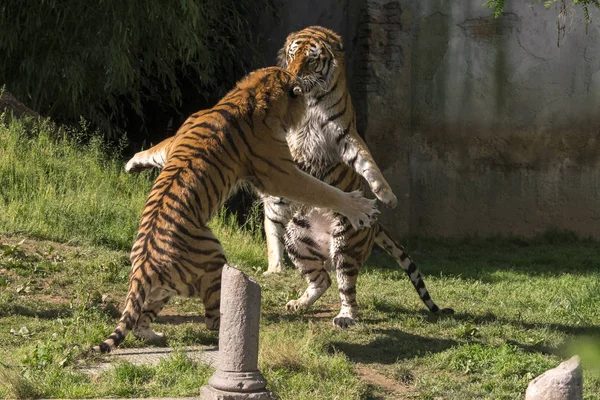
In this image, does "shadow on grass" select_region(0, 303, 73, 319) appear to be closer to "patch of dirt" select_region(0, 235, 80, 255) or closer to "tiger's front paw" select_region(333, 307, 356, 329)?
"patch of dirt" select_region(0, 235, 80, 255)

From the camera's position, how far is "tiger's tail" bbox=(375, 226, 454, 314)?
21.2 ft

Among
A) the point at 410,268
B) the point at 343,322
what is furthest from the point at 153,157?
the point at 410,268

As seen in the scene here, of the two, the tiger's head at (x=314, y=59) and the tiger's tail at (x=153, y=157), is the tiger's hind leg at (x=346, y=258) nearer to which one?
the tiger's head at (x=314, y=59)

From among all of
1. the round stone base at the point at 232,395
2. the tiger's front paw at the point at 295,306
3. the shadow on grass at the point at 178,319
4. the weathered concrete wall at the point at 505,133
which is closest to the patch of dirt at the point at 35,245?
the shadow on grass at the point at 178,319

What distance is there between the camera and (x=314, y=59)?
6.14 meters

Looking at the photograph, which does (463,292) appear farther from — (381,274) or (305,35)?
(305,35)

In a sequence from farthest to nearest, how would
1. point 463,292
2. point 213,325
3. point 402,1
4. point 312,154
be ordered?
point 402,1 < point 463,292 < point 312,154 < point 213,325

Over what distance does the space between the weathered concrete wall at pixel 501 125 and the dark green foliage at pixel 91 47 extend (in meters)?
1.93

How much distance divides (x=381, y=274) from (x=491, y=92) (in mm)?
3676

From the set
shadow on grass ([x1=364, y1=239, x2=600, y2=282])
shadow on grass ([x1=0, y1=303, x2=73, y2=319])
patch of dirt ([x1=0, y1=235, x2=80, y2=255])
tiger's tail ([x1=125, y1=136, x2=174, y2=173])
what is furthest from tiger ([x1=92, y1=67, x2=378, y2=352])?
shadow on grass ([x1=364, y1=239, x2=600, y2=282])

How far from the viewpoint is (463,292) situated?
7453 mm

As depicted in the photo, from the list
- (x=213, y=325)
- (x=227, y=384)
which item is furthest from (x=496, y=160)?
(x=227, y=384)

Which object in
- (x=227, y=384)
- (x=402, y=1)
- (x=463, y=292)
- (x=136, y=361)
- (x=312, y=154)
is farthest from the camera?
(x=402, y=1)

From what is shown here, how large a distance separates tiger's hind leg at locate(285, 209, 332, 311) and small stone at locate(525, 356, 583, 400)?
3.52m
